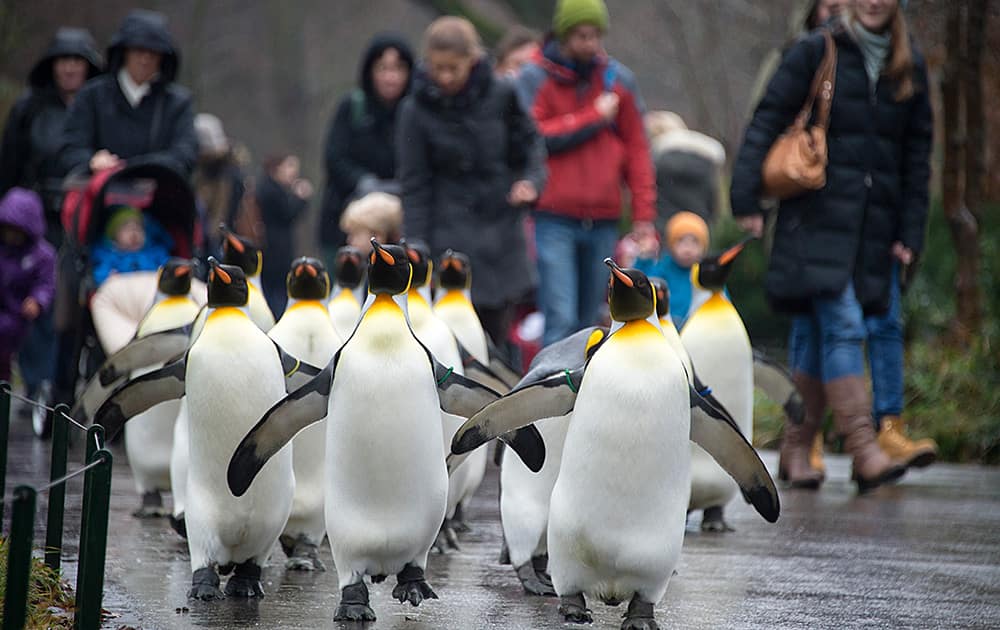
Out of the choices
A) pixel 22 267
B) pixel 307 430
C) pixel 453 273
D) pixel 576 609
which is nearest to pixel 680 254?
pixel 453 273

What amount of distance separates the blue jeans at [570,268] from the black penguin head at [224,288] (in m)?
4.07

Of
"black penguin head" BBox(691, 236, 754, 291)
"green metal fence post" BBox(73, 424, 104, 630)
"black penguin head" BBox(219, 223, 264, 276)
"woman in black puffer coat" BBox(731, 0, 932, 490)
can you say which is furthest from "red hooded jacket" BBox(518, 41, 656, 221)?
"green metal fence post" BBox(73, 424, 104, 630)

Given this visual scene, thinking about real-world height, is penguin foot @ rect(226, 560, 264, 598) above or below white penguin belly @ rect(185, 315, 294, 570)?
below

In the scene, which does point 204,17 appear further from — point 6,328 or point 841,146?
point 841,146

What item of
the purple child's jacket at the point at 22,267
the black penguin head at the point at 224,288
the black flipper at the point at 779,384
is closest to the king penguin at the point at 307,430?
the black penguin head at the point at 224,288

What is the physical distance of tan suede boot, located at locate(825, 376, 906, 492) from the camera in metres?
7.48

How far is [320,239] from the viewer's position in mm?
10234

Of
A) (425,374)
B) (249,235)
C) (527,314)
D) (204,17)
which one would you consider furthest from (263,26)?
(425,374)

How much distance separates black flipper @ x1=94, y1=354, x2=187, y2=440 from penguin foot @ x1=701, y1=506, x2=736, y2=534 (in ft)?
7.86

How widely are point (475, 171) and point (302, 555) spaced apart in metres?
3.34

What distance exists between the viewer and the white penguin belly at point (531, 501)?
4996 mm

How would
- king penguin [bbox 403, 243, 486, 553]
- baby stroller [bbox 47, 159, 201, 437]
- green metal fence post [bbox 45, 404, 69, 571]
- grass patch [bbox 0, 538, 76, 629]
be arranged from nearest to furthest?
grass patch [bbox 0, 538, 76, 629] < green metal fence post [bbox 45, 404, 69, 571] < king penguin [bbox 403, 243, 486, 553] < baby stroller [bbox 47, 159, 201, 437]

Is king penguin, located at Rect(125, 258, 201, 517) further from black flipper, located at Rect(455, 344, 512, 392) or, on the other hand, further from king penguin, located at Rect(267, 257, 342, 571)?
black flipper, located at Rect(455, 344, 512, 392)

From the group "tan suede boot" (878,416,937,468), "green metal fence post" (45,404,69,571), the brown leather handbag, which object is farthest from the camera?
"tan suede boot" (878,416,937,468)
